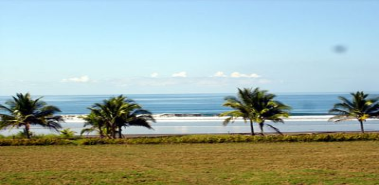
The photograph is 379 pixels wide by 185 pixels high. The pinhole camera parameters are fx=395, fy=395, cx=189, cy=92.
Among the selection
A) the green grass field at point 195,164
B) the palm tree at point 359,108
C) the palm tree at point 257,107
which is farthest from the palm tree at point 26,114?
the palm tree at point 359,108

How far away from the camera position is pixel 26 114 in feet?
88.2

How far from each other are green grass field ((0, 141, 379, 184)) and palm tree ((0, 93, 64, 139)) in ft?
14.9

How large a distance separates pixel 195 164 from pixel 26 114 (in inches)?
601

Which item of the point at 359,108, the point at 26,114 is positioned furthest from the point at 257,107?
the point at 26,114

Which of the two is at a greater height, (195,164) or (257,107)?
(257,107)

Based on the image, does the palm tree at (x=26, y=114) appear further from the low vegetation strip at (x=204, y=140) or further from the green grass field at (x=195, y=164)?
the green grass field at (x=195, y=164)

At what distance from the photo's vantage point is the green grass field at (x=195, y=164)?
13.7m

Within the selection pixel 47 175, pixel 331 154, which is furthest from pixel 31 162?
pixel 331 154

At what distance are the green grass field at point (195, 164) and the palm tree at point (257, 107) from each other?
194 inches

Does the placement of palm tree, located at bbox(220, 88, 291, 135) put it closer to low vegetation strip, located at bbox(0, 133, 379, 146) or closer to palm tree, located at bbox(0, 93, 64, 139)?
low vegetation strip, located at bbox(0, 133, 379, 146)

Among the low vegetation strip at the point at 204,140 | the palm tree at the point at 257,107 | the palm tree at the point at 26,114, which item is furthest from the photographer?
the palm tree at the point at 257,107

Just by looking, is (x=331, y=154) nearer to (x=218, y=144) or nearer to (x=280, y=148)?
(x=280, y=148)

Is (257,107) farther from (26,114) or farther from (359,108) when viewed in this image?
(26,114)

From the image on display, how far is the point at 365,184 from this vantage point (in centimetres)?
1260
